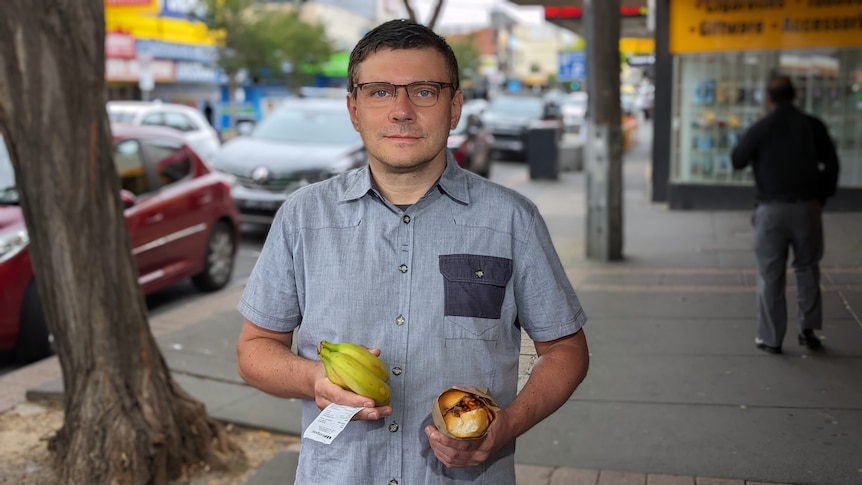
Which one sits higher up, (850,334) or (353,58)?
(353,58)

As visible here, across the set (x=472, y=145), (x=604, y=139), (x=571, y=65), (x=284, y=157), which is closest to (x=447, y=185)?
(x=604, y=139)

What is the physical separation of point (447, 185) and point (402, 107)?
0.22 meters

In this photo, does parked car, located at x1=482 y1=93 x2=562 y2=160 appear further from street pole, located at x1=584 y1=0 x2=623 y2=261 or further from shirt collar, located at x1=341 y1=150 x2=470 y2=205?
shirt collar, located at x1=341 y1=150 x2=470 y2=205

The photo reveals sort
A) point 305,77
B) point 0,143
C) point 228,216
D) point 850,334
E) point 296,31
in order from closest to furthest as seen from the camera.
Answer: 1. point 850,334
2. point 0,143
3. point 228,216
4. point 296,31
5. point 305,77

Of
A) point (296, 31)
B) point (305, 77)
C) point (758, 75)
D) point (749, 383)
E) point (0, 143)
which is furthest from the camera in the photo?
point (305, 77)

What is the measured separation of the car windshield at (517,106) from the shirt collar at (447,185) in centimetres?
2390

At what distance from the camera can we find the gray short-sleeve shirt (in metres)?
2.35

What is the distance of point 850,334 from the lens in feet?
20.4

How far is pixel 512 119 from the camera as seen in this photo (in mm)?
25531

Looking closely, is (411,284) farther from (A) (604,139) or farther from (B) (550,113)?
(B) (550,113)

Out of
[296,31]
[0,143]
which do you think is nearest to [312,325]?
[0,143]

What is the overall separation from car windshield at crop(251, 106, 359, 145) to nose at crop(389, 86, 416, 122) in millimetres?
10805

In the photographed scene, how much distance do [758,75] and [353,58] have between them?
1235 centimetres

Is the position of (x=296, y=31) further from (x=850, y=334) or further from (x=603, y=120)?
(x=850, y=334)
